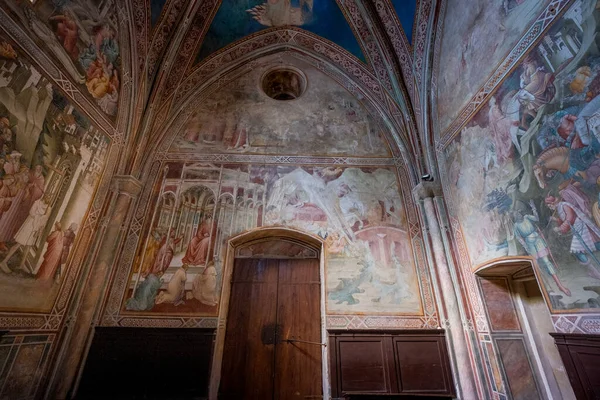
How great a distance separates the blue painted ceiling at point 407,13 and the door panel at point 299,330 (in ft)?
20.4

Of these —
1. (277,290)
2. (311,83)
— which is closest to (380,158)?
(311,83)

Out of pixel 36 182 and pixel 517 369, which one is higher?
pixel 36 182

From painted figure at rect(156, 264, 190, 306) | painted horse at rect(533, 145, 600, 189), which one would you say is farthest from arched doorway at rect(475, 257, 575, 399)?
painted figure at rect(156, 264, 190, 306)

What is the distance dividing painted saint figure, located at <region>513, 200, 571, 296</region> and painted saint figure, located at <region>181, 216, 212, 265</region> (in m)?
5.77

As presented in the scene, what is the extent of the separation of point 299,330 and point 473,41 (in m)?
6.66

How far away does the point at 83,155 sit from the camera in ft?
19.0

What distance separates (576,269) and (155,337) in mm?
6676

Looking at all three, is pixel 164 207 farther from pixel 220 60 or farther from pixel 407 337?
pixel 407 337

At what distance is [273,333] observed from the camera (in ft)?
19.7

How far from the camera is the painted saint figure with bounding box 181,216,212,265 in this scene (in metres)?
6.25

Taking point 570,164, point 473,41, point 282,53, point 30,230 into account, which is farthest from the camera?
point 282,53

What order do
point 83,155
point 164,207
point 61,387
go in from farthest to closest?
point 164,207
point 83,155
point 61,387

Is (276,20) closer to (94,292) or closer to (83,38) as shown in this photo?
(83,38)

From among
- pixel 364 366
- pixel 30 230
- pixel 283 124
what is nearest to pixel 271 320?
pixel 364 366
